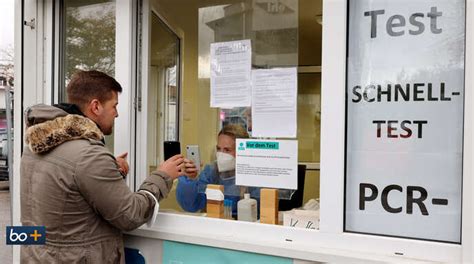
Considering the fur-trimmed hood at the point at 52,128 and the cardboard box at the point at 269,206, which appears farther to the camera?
the cardboard box at the point at 269,206

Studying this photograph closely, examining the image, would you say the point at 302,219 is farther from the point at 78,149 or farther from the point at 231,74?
the point at 78,149

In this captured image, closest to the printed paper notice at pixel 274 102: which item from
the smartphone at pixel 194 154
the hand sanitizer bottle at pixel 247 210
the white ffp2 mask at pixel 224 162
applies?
the white ffp2 mask at pixel 224 162

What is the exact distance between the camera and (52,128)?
1756 millimetres

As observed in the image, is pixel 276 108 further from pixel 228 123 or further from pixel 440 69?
pixel 440 69

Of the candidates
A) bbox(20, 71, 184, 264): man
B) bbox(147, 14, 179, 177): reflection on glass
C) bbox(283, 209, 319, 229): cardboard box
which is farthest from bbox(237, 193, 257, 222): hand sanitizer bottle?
bbox(147, 14, 179, 177): reflection on glass

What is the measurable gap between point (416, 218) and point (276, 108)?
2.44 feet

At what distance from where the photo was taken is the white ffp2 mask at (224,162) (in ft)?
7.10

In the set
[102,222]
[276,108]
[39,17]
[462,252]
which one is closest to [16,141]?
[39,17]

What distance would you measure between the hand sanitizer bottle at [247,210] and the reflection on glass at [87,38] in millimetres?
801

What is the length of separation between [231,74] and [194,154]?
511 mm

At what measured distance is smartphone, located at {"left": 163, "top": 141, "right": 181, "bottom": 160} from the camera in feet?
7.77

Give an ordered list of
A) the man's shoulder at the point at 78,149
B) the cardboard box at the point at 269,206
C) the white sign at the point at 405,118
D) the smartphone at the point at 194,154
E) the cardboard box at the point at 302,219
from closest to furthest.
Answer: the white sign at the point at 405,118, the man's shoulder at the point at 78,149, the cardboard box at the point at 302,219, the cardboard box at the point at 269,206, the smartphone at the point at 194,154

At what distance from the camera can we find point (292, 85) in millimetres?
1988

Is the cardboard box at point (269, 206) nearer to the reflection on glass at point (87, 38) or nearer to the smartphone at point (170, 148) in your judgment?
the smartphone at point (170, 148)
